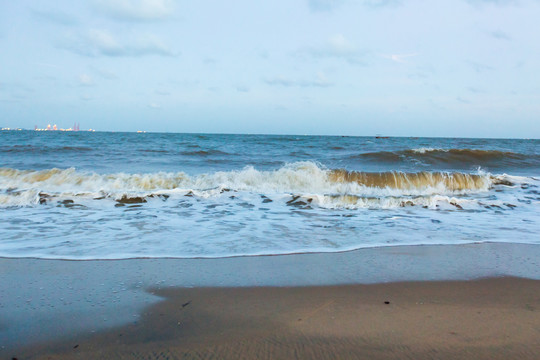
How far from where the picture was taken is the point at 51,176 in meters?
10.6

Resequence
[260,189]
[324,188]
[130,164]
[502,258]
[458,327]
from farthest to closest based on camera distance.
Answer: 1. [130,164]
2. [324,188]
3. [260,189]
4. [502,258]
5. [458,327]

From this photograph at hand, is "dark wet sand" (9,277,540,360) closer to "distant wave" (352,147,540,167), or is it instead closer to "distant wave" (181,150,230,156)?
"distant wave" (352,147,540,167)

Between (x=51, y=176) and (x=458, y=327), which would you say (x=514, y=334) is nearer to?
(x=458, y=327)

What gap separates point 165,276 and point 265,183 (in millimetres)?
6766

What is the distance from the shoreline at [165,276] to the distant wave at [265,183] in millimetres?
3983

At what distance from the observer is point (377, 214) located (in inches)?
244

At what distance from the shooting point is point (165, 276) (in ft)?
10.2

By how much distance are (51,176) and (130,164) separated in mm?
3925

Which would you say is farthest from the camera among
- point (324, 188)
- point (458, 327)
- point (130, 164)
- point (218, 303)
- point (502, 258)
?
point (130, 164)

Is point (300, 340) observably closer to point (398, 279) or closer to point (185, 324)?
point (185, 324)

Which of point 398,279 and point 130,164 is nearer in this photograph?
point 398,279

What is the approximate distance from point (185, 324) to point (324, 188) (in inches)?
309

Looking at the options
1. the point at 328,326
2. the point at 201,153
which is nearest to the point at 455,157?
the point at 201,153

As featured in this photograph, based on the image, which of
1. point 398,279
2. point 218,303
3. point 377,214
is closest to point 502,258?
point 398,279
